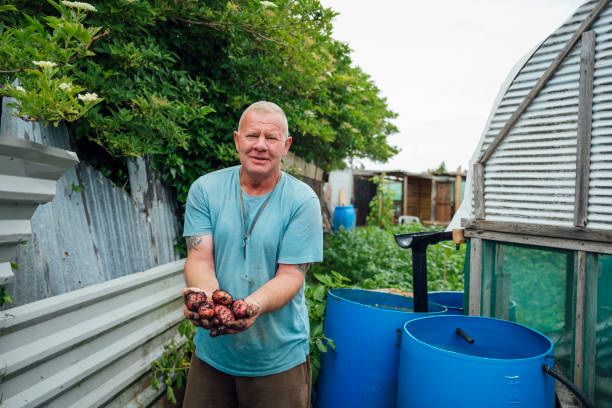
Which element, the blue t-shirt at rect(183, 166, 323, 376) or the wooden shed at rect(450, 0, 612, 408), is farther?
the wooden shed at rect(450, 0, 612, 408)

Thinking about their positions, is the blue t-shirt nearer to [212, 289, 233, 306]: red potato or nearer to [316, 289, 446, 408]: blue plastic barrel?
[212, 289, 233, 306]: red potato

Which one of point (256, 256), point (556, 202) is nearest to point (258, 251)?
point (256, 256)

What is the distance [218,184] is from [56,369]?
3.61 ft

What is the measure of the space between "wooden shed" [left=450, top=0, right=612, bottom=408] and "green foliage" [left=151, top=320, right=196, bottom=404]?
81.7 inches

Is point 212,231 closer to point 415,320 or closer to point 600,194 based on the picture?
point 415,320

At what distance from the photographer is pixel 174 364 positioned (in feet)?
8.37

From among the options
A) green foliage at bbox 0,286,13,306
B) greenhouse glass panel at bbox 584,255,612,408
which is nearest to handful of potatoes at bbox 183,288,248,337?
green foliage at bbox 0,286,13,306

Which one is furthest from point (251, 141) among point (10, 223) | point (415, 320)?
point (415, 320)

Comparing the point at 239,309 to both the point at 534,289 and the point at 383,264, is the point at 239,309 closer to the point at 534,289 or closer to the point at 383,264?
the point at 534,289

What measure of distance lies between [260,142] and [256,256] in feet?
1.63

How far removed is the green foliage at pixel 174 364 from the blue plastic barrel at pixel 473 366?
1.45 m

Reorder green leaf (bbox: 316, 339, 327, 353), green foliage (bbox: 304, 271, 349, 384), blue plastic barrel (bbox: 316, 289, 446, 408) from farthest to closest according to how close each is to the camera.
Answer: green foliage (bbox: 304, 271, 349, 384)
green leaf (bbox: 316, 339, 327, 353)
blue plastic barrel (bbox: 316, 289, 446, 408)

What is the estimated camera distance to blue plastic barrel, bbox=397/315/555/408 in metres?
1.72

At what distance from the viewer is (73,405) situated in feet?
5.78
